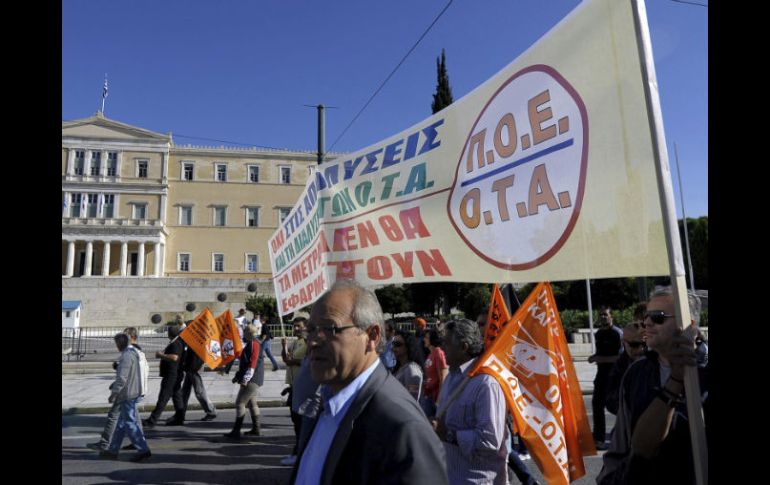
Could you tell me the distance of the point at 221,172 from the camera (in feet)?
202

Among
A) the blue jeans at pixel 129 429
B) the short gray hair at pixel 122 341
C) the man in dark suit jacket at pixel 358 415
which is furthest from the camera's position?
the short gray hair at pixel 122 341

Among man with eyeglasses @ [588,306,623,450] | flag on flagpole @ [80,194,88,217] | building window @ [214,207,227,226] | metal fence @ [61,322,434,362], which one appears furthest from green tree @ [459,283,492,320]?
flag on flagpole @ [80,194,88,217]

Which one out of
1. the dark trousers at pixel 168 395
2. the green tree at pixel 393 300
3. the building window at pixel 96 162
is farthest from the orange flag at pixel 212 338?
the building window at pixel 96 162

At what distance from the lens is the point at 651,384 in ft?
7.03

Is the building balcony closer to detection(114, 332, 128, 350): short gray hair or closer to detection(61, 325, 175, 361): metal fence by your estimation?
detection(61, 325, 175, 361): metal fence

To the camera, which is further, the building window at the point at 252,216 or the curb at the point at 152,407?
the building window at the point at 252,216

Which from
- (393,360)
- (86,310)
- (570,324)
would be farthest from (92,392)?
(86,310)

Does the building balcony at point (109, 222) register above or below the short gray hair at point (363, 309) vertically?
above

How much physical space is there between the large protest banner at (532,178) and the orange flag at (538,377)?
506mm

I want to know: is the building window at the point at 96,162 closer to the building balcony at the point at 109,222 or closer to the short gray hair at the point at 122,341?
the building balcony at the point at 109,222

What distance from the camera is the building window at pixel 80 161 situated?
58.0 meters

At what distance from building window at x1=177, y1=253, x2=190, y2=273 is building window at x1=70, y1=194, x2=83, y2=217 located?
1130 cm
